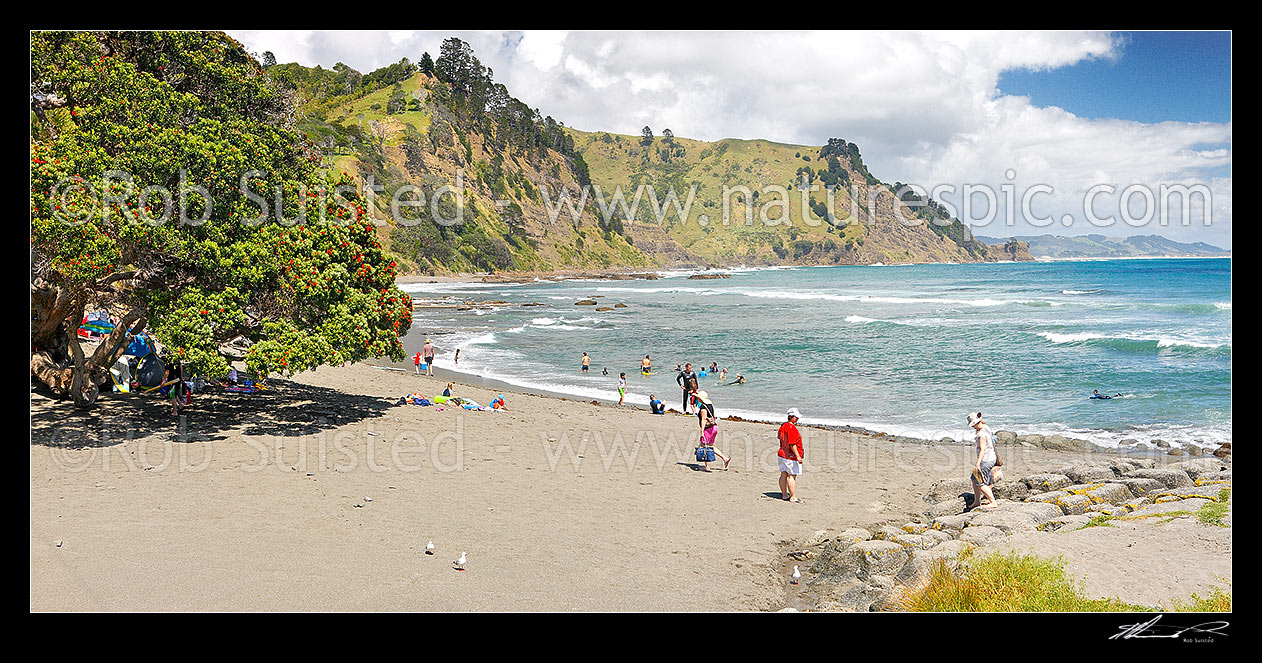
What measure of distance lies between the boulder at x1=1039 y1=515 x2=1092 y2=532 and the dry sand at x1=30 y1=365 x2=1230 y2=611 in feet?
3.70

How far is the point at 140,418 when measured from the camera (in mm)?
13492

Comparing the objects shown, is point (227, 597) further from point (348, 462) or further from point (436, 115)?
point (436, 115)

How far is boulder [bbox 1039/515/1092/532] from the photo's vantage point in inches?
377

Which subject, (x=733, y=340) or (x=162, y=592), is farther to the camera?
(x=733, y=340)

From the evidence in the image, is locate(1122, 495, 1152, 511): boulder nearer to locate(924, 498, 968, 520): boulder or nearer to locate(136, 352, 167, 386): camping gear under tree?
locate(924, 498, 968, 520): boulder

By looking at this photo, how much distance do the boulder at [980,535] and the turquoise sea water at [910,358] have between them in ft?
30.7

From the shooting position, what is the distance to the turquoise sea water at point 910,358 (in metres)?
20.9

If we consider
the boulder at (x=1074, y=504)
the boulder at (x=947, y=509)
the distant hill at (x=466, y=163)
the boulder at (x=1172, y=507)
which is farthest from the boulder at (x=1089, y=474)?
the distant hill at (x=466, y=163)

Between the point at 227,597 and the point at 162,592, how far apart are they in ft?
1.97

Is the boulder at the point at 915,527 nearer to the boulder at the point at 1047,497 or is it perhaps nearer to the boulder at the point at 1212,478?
the boulder at the point at 1047,497

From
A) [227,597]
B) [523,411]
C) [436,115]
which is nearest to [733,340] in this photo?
[523,411]
